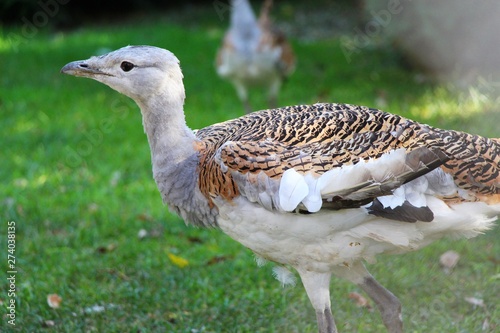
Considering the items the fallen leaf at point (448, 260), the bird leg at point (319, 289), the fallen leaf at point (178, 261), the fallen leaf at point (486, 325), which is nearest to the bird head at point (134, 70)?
the bird leg at point (319, 289)

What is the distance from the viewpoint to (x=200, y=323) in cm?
399

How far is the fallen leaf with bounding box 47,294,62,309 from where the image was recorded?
13.5 ft

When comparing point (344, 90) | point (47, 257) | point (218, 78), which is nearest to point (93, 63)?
point (47, 257)

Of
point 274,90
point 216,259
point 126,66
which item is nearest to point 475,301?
point 216,259

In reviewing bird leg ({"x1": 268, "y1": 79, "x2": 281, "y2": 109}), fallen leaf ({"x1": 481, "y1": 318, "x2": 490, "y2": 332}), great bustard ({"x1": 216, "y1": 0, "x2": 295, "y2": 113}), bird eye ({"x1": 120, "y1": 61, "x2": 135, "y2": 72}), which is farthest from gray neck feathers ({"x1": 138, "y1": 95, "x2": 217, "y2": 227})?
bird leg ({"x1": 268, "y1": 79, "x2": 281, "y2": 109})

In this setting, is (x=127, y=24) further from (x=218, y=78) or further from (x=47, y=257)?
(x=47, y=257)

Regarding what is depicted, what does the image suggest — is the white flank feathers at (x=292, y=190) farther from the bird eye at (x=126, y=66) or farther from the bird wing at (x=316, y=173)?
the bird eye at (x=126, y=66)

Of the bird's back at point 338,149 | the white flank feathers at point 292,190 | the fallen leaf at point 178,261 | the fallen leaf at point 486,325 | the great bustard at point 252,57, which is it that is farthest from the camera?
the great bustard at point 252,57

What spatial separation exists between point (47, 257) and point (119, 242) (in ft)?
1.55

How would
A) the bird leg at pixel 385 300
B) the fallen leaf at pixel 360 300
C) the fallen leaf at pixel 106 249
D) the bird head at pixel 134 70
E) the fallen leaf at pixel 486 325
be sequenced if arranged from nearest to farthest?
the bird head at pixel 134 70 → the bird leg at pixel 385 300 → the fallen leaf at pixel 486 325 → the fallen leaf at pixel 360 300 → the fallen leaf at pixel 106 249

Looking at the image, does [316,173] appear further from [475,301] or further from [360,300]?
[475,301]

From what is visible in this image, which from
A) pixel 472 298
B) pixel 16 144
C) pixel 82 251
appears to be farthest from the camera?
pixel 16 144

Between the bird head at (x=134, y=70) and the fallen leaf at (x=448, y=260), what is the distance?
2166mm

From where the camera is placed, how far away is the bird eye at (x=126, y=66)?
3.25 metres
